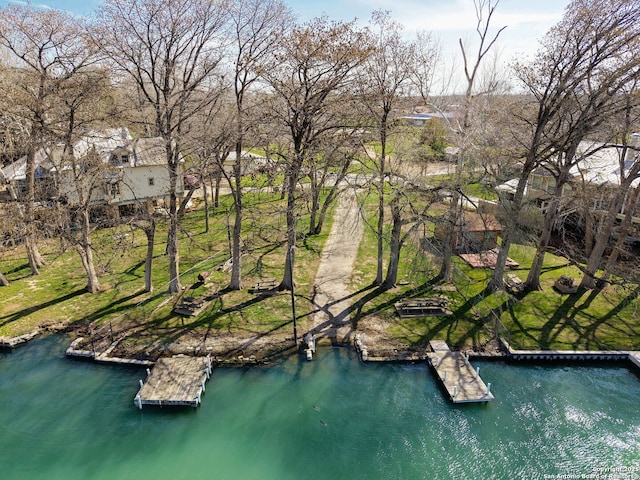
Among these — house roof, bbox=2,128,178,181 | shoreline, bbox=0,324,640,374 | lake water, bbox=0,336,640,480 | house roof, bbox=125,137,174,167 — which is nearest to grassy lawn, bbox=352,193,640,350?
shoreline, bbox=0,324,640,374

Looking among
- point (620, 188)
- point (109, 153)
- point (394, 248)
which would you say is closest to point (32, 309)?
point (109, 153)

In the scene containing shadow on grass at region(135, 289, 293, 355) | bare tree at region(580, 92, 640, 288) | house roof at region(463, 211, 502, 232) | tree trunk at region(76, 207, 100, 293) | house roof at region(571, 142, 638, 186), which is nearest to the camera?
bare tree at region(580, 92, 640, 288)

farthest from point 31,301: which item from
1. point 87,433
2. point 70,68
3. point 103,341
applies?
point 70,68

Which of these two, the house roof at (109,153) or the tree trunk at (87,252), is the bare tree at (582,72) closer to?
the tree trunk at (87,252)

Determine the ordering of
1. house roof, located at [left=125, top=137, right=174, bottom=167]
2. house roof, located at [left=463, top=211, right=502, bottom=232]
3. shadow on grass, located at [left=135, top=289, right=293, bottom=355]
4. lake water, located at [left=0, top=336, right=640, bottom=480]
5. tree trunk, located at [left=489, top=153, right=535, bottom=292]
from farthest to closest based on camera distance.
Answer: house roof, located at [left=125, top=137, right=174, bottom=167]
house roof, located at [left=463, top=211, right=502, bottom=232]
tree trunk, located at [left=489, top=153, right=535, bottom=292]
shadow on grass, located at [left=135, top=289, right=293, bottom=355]
lake water, located at [left=0, top=336, right=640, bottom=480]

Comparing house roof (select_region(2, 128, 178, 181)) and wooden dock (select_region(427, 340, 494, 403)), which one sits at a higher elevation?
house roof (select_region(2, 128, 178, 181))

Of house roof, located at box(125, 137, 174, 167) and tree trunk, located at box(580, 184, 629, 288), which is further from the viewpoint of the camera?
house roof, located at box(125, 137, 174, 167)

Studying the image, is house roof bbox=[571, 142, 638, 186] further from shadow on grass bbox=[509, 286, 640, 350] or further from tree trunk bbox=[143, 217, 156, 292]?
tree trunk bbox=[143, 217, 156, 292]
